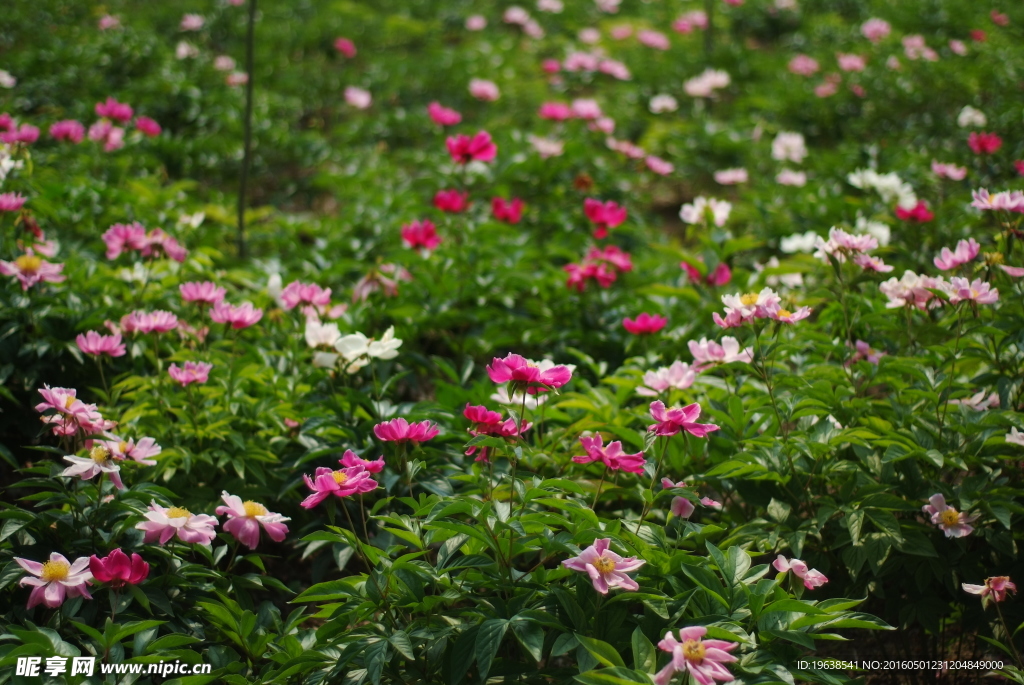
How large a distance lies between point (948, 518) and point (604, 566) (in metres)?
0.86

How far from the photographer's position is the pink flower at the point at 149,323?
2.25 meters

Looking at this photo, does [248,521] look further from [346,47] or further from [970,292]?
[346,47]

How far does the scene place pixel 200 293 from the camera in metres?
2.36

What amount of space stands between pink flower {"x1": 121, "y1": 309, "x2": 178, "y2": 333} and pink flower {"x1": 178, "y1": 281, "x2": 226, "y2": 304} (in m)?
0.08

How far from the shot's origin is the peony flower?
171 centimetres

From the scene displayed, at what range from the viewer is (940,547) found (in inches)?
74.5

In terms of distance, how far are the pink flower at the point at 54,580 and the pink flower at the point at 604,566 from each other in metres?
0.98

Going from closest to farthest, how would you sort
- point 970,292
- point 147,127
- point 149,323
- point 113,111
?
point 970,292 → point 149,323 → point 113,111 → point 147,127

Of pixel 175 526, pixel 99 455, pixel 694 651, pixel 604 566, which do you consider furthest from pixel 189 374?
pixel 694 651

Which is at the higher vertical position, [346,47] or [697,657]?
→ [697,657]

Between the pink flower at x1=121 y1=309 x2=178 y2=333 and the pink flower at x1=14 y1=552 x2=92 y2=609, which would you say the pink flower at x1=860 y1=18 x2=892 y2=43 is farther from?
the pink flower at x1=14 y1=552 x2=92 y2=609

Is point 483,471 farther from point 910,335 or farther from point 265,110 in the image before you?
point 265,110

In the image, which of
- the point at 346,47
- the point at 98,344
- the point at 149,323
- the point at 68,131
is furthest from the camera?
the point at 346,47

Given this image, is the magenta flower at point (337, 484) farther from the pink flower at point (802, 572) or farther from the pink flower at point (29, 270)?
the pink flower at point (29, 270)
